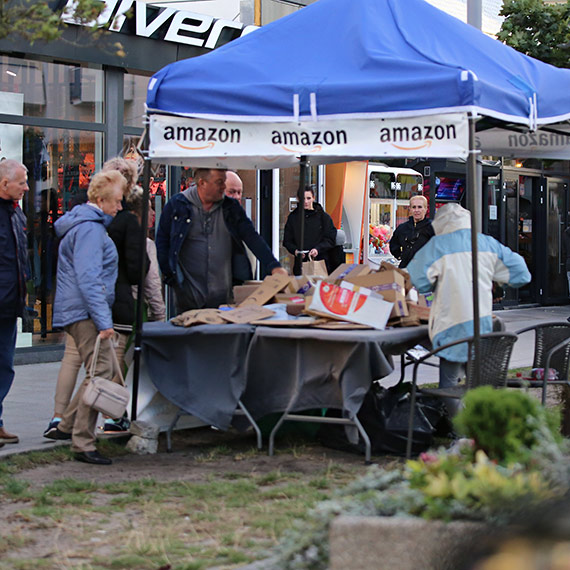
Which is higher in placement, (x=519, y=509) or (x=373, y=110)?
(x=373, y=110)

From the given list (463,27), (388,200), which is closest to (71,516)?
(463,27)

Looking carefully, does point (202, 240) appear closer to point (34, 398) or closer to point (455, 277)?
point (455, 277)

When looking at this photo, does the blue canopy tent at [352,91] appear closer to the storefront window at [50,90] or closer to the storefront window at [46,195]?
the storefront window at [50,90]

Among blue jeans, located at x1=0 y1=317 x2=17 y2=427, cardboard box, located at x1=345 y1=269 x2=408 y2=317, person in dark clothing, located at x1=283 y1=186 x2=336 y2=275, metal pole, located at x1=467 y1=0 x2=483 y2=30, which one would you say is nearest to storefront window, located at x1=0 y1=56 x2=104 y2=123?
person in dark clothing, located at x1=283 y1=186 x2=336 y2=275

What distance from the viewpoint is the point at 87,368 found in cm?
648

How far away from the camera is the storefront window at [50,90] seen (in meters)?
11.4

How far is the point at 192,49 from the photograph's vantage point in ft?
43.0

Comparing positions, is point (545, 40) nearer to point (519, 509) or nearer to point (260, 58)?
point (260, 58)

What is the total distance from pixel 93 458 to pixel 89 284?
1.11m

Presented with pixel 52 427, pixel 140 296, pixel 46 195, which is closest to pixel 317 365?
pixel 140 296

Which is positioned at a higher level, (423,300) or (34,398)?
(423,300)

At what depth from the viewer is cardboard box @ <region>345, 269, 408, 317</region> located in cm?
676

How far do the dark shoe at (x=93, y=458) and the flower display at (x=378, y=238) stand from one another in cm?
982

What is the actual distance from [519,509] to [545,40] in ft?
38.1
